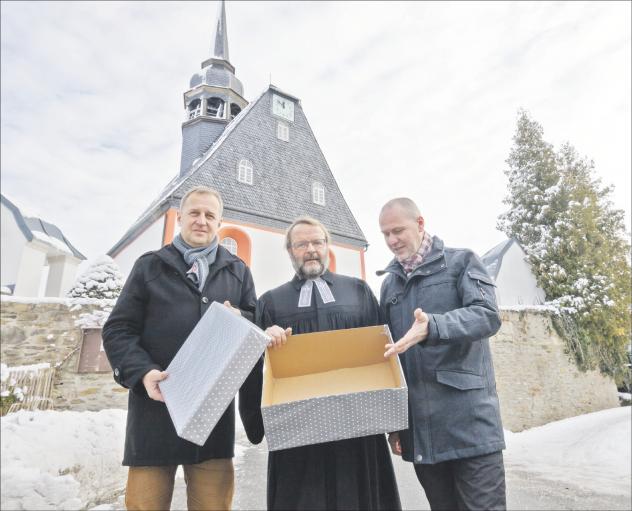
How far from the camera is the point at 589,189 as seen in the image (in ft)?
51.3

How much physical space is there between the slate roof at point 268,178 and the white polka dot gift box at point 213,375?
34.2 ft

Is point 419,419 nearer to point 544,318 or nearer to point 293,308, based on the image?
point 293,308

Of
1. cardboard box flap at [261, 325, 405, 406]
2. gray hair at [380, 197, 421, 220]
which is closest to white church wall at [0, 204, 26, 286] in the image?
cardboard box flap at [261, 325, 405, 406]

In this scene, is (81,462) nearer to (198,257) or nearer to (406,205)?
(198,257)

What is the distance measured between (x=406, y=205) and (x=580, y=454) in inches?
255

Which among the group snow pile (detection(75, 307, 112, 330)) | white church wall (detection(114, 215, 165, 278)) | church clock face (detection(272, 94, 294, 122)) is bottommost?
snow pile (detection(75, 307, 112, 330))

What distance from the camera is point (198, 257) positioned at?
2117 millimetres

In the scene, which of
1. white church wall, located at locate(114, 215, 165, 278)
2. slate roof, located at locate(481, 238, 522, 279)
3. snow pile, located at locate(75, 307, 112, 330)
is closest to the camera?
snow pile, located at locate(75, 307, 112, 330)

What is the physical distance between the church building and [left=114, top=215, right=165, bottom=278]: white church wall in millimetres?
36

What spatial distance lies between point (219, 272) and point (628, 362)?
52.1 ft

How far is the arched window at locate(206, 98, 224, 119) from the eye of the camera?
58.3ft

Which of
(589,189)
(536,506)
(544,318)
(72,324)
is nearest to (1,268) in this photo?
(72,324)

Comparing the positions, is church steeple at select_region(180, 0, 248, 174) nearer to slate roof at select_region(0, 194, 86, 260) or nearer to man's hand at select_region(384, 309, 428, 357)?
slate roof at select_region(0, 194, 86, 260)

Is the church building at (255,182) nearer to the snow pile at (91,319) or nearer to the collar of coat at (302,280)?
the snow pile at (91,319)
